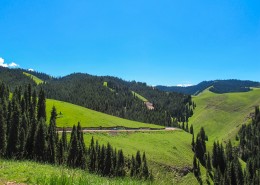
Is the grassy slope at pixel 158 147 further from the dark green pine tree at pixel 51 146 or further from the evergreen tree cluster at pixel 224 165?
the dark green pine tree at pixel 51 146

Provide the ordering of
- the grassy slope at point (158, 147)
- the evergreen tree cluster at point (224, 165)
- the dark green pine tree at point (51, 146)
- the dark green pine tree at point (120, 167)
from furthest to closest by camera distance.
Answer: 1. the evergreen tree cluster at point (224, 165)
2. the grassy slope at point (158, 147)
3. the dark green pine tree at point (51, 146)
4. the dark green pine tree at point (120, 167)

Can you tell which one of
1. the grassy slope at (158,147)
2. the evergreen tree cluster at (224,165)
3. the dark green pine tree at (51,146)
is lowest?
the evergreen tree cluster at (224,165)

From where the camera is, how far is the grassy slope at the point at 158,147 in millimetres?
124669

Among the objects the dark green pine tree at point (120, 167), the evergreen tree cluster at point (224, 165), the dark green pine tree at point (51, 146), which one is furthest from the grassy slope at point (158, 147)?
the dark green pine tree at point (51, 146)

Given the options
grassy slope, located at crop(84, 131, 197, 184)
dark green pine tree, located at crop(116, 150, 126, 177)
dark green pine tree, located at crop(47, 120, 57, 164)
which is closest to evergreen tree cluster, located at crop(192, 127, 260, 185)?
grassy slope, located at crop(84, 131, 197, 184)

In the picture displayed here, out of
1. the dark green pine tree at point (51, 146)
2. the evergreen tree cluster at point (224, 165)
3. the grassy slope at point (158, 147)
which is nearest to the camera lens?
the dark green pine tree at point (51, 146)

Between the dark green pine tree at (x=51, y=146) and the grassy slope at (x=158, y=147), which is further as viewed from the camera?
the grassy slope at (x=158, y=147)

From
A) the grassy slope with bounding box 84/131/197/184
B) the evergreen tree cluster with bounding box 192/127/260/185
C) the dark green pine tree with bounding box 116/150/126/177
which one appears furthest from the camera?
the evergreen tree cluster with bounding box 192/127/260/185

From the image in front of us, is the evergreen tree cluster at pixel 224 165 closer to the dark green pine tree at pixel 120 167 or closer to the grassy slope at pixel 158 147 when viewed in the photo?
the grassy slope at pixel 158 147

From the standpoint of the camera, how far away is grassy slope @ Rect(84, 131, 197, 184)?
4908 inches

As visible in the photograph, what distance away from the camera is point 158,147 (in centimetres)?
14925

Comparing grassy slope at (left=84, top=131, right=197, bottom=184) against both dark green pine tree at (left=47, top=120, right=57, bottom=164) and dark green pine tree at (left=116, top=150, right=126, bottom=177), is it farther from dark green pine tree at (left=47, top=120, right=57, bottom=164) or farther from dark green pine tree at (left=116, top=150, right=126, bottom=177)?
dark green pine tree at (left=47, top=120, right=57, bottom=164)

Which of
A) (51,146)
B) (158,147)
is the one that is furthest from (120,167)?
(158,147)

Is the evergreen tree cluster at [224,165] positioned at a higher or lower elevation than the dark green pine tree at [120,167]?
lower
